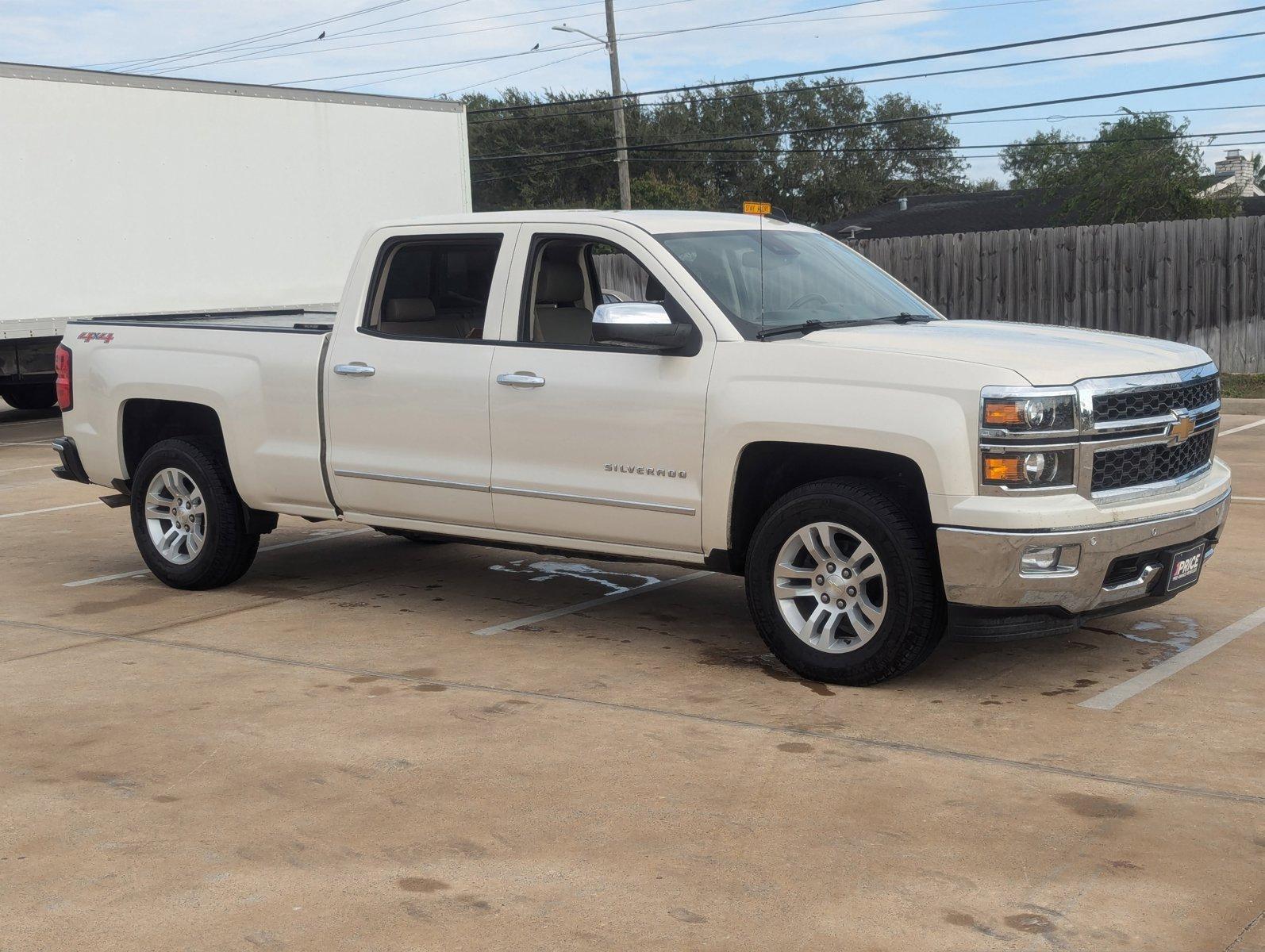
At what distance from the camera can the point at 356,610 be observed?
7898 millimetres

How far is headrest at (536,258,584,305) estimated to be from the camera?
23.7 ft

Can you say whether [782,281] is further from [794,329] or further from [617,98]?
[617,98]

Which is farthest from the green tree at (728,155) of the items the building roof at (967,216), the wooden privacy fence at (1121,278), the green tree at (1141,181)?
the wooden privacy fence at (1121,278)

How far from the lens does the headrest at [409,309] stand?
7559mm

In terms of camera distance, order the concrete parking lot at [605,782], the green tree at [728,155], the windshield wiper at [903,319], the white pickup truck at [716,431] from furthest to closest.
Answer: the green tree at [728,155] < the windshield wiper at [903,319] < the white pickup truck at [716,431] < the concrete parking lot at [605,782]

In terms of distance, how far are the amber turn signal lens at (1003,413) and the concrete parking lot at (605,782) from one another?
3.77ft

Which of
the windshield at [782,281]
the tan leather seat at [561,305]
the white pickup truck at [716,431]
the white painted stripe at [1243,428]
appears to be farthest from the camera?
the white painted stripe at [1243,428]

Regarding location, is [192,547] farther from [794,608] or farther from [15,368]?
[15,368]

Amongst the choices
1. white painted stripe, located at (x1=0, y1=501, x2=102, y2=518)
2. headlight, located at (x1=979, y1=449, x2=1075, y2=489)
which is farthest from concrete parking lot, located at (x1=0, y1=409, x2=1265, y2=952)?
white painted stripe, located at (x1=0, y1=501, x2=102, y2=518)

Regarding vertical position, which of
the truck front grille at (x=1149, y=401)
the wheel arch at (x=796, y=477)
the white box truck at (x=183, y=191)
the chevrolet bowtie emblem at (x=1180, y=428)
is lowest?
the wheel arch at (x=796, y=477)

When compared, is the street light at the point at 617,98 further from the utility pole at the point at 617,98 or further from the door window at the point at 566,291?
the door window at the point at 566,291

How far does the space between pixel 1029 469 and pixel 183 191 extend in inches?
572

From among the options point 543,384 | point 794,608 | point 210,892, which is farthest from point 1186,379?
point 210,892

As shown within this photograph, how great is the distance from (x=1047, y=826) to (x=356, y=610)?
435 cm
